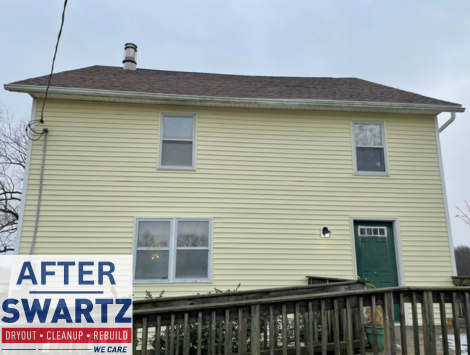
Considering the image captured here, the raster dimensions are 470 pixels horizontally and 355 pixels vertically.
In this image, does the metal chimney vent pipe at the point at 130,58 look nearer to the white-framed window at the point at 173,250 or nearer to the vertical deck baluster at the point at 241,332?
the white-framed window at the point at 173,250

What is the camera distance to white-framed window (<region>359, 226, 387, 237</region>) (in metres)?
7.09

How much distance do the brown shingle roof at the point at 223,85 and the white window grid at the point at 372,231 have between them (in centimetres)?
279

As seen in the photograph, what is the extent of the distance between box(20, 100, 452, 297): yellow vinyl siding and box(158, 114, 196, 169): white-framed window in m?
0.15

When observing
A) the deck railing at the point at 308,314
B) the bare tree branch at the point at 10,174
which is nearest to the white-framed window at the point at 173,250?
the deck railing at the point at 308,314

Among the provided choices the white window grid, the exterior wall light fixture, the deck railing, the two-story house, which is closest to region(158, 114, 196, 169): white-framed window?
the two-story house

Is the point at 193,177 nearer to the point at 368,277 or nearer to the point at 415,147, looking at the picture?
the point at 368,277

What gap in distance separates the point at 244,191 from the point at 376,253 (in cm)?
301

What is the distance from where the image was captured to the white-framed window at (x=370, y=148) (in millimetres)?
7457

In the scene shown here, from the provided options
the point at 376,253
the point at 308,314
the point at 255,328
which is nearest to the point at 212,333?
the point at 255,328

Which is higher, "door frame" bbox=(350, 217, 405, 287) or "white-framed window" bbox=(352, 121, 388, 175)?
"white-framed window" bbox=(352, 121, 388, 175)

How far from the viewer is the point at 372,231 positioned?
711cm

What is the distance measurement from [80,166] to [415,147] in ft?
23.5

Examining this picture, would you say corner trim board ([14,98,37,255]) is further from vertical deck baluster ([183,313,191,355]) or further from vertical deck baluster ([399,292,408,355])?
vertical deck baluster ([399,292,408,355])

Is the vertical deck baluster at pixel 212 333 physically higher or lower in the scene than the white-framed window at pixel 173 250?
lower
